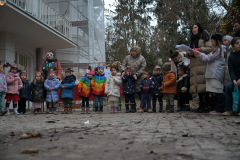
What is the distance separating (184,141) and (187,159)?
0.81 meters

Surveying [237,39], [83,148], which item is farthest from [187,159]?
[237,39]

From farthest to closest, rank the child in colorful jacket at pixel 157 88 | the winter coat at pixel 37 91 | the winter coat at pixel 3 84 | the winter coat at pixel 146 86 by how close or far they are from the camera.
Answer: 1. the winter coat at pixel 37 91
2. the child in colorful jacket at pixel 157 88
3. the winter coat at pixel 146 86
4. the winter coat at pixel 3 84

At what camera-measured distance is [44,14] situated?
13602 mm

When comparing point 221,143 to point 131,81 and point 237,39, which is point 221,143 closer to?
point 237,39

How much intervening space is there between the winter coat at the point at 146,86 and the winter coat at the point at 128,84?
11.2 inches

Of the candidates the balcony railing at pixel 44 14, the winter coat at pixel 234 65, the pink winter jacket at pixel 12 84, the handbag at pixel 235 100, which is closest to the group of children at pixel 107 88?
the pink winter jacket at pixel 12 84

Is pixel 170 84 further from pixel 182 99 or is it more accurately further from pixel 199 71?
pixel 199 71

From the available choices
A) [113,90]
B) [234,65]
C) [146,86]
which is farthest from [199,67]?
[113,90]

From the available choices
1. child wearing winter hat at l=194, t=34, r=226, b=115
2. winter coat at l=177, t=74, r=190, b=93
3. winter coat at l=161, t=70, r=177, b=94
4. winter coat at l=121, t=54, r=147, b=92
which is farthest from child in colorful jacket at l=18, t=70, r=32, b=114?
child wearing winter hat at l=194, t=34, r=226, b=115

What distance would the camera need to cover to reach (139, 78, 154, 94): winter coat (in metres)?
8.77

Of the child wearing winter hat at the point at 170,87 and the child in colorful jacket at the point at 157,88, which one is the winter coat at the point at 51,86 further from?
the child wearing winter hat at the point at 170,87

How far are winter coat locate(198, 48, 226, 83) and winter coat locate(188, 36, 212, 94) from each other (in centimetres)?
39

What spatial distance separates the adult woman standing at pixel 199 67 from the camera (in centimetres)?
757

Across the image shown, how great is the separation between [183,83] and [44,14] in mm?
8430
